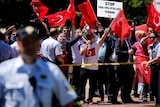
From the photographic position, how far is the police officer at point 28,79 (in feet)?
13.2

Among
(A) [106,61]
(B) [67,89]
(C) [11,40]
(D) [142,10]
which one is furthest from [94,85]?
(D) [142,10]

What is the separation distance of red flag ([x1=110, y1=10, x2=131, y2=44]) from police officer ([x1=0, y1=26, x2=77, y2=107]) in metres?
8.61

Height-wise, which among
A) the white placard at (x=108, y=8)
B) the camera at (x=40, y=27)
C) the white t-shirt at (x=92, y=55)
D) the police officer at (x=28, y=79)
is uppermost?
the white placard at (x=108, y=8)

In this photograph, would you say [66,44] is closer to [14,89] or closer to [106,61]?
[106,61]

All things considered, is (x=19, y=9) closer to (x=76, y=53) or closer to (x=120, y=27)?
(x=120, y=27)

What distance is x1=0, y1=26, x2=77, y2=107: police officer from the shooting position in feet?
13.2

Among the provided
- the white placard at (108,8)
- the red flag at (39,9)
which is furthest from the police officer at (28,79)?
the white placard at (108,8)

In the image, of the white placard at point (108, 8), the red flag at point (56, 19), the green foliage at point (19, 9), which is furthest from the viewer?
the green foliage at point (19, 9)

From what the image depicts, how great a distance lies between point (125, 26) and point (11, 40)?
3011 mm

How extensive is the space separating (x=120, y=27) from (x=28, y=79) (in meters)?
8.95

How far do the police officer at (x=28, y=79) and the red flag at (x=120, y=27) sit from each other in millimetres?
8606

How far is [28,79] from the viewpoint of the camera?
402cm

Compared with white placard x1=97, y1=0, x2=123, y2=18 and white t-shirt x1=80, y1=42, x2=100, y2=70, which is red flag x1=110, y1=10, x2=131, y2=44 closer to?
white placard x1=97, y1=0, x2=123, y2=18

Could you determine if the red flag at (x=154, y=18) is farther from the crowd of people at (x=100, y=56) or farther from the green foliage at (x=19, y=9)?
the green foliage at (x=19, y=9)
